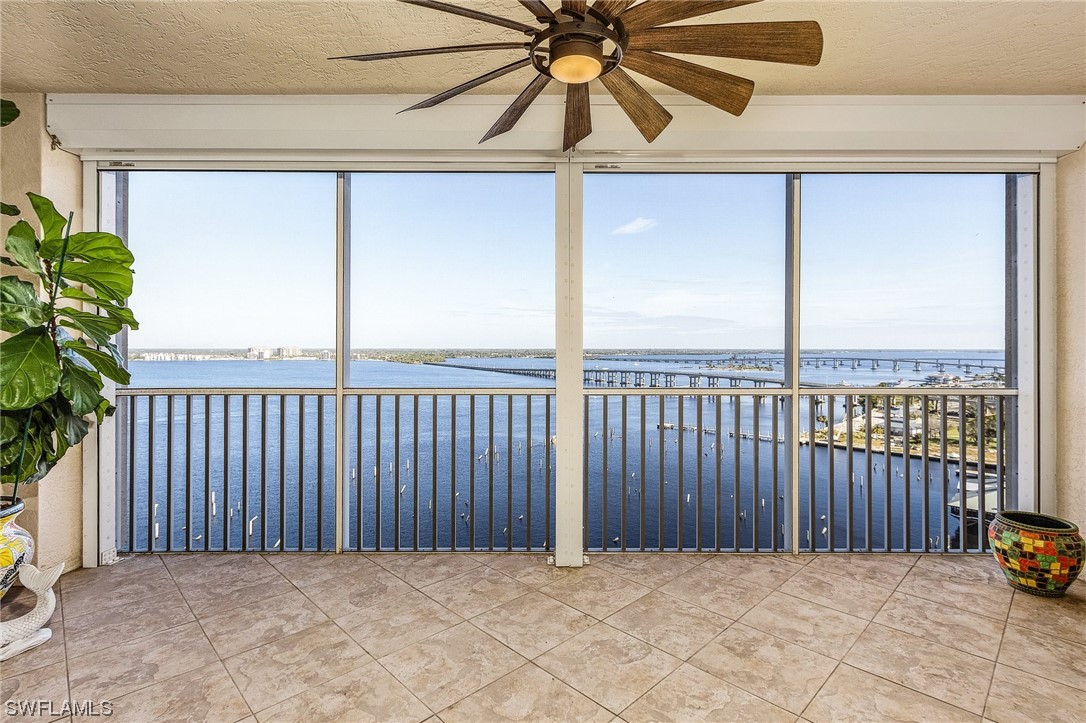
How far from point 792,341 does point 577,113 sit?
1.96 m

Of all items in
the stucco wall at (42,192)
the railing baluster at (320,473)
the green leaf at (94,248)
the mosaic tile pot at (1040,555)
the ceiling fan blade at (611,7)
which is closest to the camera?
the ceiling fan blade at (611,7)

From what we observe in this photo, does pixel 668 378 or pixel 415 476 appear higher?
pixel 668 378

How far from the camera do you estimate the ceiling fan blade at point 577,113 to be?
1.63 m

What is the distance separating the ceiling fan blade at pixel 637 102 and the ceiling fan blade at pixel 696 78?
6 centimetres

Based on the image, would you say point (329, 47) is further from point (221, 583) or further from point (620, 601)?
point (620, 601)

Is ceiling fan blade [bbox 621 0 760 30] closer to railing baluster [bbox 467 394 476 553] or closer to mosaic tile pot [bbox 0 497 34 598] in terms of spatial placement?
railing baluster [bbox 467 394 476 553]

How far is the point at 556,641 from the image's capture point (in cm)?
193

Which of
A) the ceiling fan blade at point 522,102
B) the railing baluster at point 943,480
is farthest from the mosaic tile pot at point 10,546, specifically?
the railing baluster at point 943,480

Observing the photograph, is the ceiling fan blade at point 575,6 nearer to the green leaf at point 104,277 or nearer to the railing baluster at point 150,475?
the green leaf at point 104,277

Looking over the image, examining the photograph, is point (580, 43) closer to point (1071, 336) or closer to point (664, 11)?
point (664, 11)

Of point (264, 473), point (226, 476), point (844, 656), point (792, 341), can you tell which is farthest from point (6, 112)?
point (844, 656)

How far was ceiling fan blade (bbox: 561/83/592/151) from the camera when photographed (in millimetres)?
1631

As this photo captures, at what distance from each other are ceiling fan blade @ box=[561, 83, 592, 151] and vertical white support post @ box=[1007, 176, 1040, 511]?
2.89 m

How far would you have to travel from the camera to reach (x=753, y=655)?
1.83 metres
